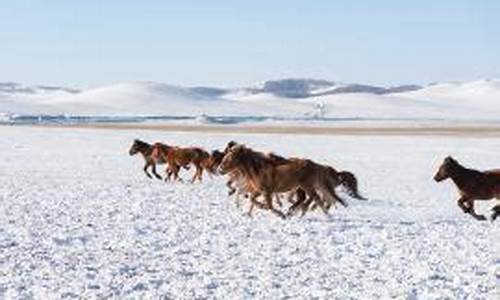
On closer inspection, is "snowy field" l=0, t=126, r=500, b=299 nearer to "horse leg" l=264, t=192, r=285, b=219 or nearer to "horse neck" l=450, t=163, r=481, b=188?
"horse leg" l=264, t=192, r=285, b=219

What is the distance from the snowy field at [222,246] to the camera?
10.5m

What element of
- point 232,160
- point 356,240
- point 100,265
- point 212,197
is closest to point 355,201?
point 212,197

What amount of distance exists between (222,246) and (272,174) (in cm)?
410

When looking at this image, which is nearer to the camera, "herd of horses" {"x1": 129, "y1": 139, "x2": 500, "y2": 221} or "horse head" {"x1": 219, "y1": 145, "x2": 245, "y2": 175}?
"herd of horses" {"x1": 129, "y1": 139, "x2": 500, "y2": 221}

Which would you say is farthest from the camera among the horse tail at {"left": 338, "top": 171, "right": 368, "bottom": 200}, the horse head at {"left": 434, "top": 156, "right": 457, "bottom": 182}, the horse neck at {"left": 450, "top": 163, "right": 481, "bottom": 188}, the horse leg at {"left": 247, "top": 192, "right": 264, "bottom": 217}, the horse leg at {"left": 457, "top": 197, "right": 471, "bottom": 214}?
the horse tail at {"left": 338, "top": 171, "right": 368, "bottom": 200}

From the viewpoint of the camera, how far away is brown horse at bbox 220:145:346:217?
56.5 feet

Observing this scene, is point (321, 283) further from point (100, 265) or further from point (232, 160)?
point (232, 160)

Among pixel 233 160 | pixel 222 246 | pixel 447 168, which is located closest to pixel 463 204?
pixel 447 168

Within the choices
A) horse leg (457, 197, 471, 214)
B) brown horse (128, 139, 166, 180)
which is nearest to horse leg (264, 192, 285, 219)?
horse leg (457, 197, 471, 214)

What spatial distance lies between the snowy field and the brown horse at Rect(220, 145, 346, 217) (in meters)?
0.40

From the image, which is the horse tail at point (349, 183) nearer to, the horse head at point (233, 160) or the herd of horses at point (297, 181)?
the herd of horses at point (297, 181)

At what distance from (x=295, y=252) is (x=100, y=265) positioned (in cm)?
258

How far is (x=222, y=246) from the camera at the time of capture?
1327 centimetres

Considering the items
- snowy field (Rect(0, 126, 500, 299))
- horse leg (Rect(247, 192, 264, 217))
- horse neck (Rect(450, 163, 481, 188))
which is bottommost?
snowy field (Rect(0, 126, 500, 299))
